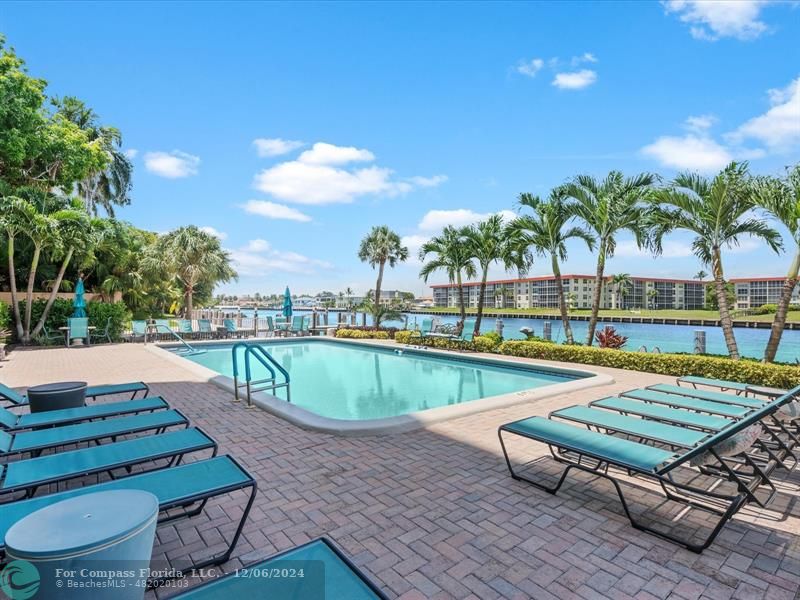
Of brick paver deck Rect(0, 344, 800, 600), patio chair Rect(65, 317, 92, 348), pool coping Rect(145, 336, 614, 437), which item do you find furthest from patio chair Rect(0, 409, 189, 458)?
patio chair Rect(65, 317, 92, 348)

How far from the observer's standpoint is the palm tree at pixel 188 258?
968 inches

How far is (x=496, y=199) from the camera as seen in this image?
1585cm

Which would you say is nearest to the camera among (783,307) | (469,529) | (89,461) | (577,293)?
(469,529)

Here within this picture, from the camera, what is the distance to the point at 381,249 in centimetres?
2338

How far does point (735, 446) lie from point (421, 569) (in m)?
2.43

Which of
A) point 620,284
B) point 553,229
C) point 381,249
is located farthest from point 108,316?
point 620,284

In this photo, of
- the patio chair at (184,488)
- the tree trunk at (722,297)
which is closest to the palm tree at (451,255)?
the tree trunk at (722,297)

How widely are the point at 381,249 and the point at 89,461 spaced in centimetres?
2073

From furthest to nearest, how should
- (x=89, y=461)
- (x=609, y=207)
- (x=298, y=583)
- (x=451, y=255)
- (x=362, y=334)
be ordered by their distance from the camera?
(x=362, y=334) → (x=451, y=255) → (x=609, y=207) → (x=89, y=461) → (x=298, y=583)

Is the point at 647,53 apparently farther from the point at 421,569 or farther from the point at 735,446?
the point at 421,569

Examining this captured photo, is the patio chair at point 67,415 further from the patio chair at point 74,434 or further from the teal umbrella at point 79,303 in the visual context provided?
the teal umbrella at point 79,303

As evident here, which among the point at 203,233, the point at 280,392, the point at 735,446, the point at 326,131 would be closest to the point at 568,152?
the point at 326,131

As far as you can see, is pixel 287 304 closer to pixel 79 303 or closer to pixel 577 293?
pixel 79 303

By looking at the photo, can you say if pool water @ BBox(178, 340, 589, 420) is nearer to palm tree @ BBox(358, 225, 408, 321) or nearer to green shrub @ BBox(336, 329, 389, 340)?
green shrub @ BBox(336, 329, 389, 340)
